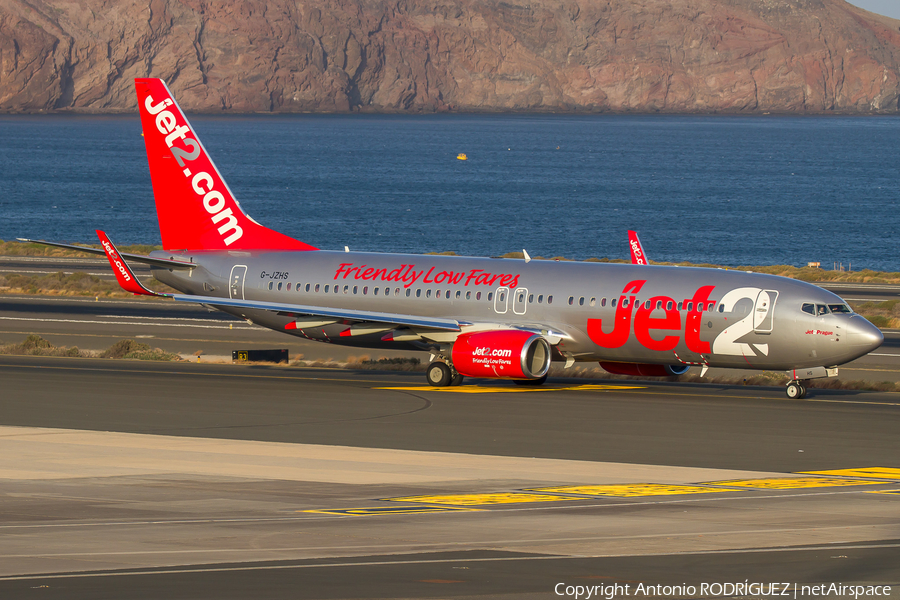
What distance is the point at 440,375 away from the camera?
4125cm

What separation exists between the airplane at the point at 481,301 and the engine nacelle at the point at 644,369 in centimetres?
7

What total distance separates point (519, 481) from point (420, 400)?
1343 cm

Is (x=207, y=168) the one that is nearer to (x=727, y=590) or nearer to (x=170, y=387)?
(x=170, y=387)

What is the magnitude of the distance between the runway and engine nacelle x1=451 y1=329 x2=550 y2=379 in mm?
854

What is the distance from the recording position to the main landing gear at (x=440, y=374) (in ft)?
135

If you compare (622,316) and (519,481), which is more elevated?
(622,316)

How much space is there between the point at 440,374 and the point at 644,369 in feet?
21.2

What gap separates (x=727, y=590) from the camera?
14906 mm

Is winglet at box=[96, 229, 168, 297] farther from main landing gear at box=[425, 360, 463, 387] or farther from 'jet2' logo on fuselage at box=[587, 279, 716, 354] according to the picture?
'jet2' logo on fuselage at box=[587, 279, 716, 354]

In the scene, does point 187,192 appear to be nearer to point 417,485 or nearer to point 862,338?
point 862,338

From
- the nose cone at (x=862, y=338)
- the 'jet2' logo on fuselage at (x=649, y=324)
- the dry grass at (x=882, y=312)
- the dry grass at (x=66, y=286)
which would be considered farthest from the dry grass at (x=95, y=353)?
the dry grass at (x=882, y=312)

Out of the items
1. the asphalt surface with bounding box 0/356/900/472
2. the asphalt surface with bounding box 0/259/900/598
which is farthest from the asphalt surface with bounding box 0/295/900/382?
the asphalt surface with bounding box 0/356/900/472

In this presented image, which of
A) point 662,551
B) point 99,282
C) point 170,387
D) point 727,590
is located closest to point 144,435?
point 170,387

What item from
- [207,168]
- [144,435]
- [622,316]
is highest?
[207,168]
